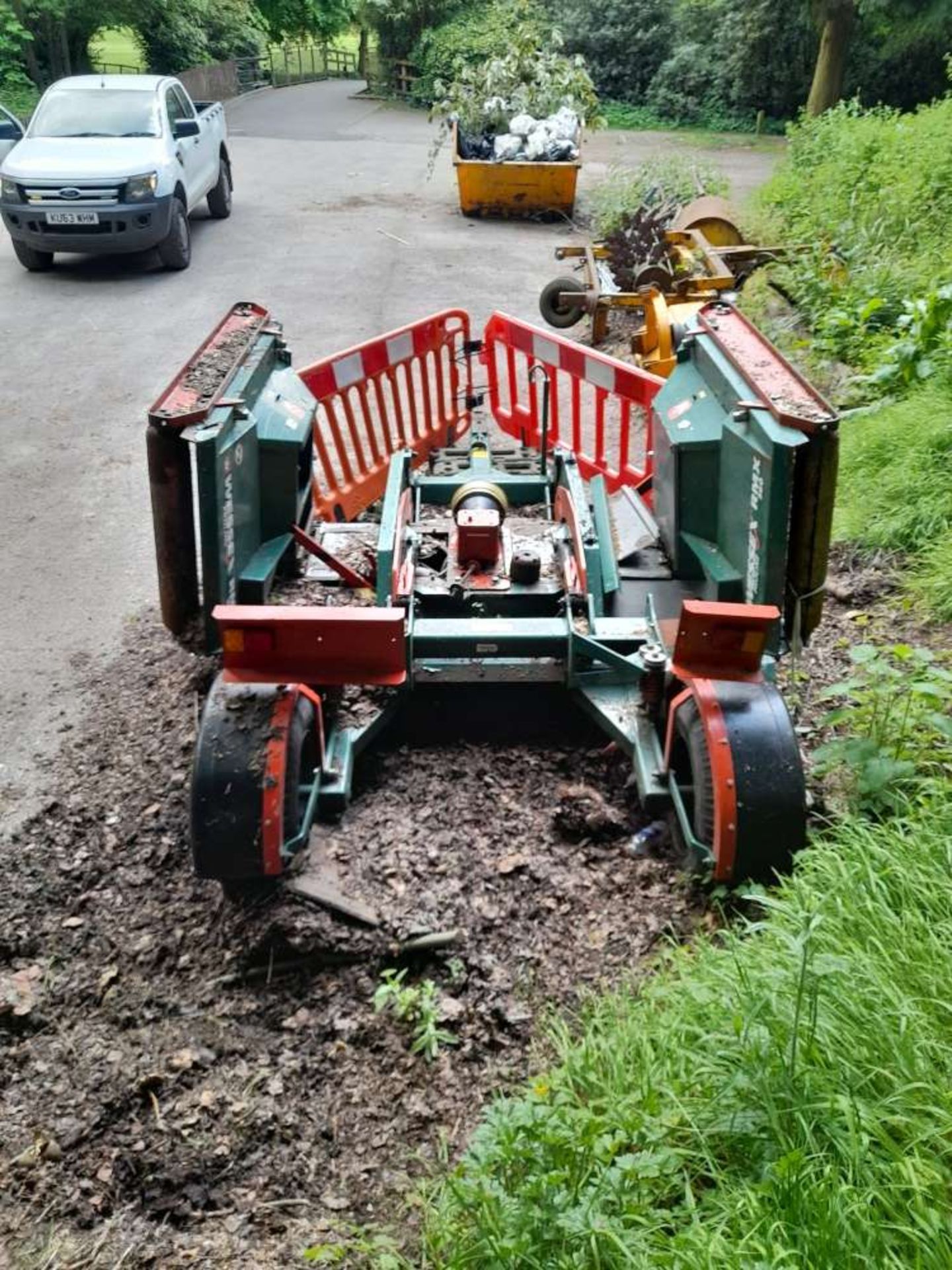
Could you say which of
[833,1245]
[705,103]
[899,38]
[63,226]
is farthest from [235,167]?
[833,1245]

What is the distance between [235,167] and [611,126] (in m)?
13.2

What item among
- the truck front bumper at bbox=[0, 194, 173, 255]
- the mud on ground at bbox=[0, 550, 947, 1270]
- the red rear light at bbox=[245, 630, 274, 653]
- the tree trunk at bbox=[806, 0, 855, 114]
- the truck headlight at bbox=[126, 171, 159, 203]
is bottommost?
the mud on ground at bbox=[0, 550, 947, 1270]

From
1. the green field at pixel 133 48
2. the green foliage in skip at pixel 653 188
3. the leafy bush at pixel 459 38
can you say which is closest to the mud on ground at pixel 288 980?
the green foliage in skip at pixel 653 188

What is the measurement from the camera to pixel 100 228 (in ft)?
43.0

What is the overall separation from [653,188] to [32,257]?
24.4 ft

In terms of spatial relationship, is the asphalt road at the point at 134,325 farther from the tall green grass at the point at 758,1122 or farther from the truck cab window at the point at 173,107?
the tall green grass at the point at 758,1122

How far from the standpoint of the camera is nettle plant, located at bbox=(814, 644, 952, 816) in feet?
12.8

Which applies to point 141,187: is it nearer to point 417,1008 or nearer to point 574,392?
point 574,392

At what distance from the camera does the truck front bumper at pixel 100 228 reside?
1304 cm

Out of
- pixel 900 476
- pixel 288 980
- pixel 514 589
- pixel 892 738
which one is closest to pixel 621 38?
pixel 900 476

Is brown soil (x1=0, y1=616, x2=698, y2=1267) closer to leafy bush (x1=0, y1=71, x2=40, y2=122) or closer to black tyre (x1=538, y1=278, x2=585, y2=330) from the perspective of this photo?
black tyre (x1=538, y1=278, x2=585, y2=330)

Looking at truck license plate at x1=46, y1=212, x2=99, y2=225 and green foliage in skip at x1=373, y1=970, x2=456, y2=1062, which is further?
truck license plate at x1=46, y1=212, x2=99, y2=225

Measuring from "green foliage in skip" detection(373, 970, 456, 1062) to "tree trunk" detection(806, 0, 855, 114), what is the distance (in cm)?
2292

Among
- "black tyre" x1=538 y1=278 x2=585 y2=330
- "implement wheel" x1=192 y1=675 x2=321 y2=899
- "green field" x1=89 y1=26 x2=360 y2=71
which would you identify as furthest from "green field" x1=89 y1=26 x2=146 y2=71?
"implement wheel" x1=192 y1=675 x2=321 y2=899
